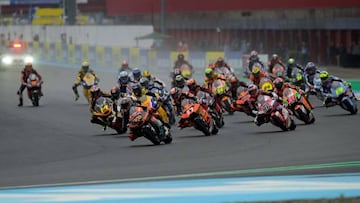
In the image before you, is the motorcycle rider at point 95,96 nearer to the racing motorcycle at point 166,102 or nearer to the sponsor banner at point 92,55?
the racing motorcycle at point 166,102

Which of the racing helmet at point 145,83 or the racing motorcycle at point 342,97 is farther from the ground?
the racing helmet at point 145,83

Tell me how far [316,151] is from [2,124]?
12.2m

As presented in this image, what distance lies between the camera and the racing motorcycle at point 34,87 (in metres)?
35.2

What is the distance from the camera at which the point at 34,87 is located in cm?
3544

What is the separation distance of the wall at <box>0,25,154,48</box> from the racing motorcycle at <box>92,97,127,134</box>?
43.0 metres

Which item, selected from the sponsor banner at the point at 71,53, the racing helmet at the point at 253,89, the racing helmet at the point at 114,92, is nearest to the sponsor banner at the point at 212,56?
the sponsor banner at the point at 71,53

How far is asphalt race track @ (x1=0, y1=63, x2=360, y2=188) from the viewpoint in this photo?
17.2 meters

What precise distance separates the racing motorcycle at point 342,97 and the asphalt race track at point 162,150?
0.29 m

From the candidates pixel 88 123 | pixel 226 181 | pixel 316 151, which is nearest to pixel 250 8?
pixel 88 123

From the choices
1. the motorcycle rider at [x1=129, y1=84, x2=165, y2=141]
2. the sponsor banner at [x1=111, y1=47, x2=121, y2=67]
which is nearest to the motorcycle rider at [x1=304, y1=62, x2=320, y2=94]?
the motorcycle rider at [x1=129, y1=84, x2=165, y2=141]

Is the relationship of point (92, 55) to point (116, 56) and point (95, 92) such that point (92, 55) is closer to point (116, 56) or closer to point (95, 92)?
point (116, 56)

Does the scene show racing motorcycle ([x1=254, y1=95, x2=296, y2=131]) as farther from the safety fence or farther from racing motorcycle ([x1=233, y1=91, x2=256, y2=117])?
the safety fence

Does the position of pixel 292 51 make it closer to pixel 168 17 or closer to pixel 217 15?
pixel 217 15

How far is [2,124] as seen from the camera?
1145 inches
